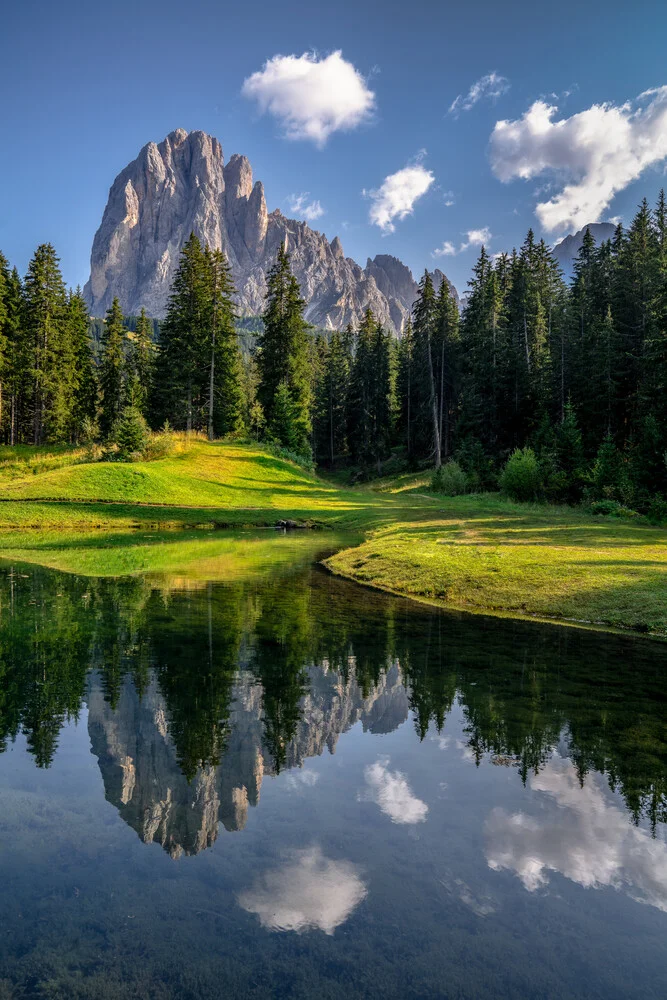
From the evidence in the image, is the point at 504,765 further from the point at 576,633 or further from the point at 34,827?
the point at 576,633

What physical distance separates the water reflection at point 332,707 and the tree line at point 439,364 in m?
32.1

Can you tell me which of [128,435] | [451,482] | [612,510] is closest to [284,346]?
[451,482]

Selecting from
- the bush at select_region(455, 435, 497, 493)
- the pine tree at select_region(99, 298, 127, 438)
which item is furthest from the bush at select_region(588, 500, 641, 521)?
the pine tree at select_region(99, 298, 127, 438)

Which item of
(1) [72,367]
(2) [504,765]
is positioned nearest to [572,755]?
(2) [504,765]

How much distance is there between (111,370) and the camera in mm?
69875

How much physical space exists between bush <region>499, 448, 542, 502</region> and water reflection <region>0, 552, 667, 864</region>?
29.7 metres

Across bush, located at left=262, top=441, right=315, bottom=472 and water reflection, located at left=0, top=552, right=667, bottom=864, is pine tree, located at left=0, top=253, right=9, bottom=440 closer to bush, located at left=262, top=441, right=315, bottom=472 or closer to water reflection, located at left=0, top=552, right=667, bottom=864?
bush, located at left=262, top=441, right=315, bottom=472

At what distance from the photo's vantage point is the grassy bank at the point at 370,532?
1488cm

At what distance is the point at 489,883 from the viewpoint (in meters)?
4.62

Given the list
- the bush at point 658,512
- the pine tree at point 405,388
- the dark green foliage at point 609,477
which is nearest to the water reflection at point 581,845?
the bush at point 658,512

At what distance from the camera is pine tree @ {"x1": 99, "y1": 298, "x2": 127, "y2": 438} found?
6988cm

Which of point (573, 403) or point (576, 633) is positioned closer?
point (576, 633)

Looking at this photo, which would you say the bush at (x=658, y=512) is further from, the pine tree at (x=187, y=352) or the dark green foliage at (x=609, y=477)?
the pine tree at (x=187, y=352)

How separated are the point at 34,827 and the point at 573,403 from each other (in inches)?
2376
